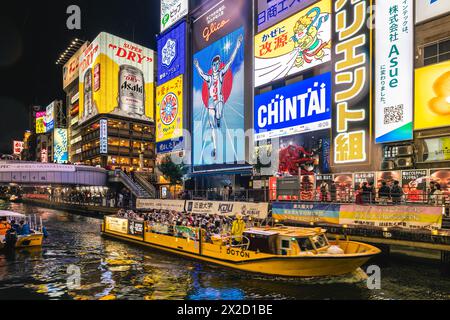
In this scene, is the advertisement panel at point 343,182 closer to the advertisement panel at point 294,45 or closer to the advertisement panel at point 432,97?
the advertisement panel at point 432,97

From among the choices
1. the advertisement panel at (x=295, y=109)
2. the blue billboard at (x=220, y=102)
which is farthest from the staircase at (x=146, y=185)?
the advertisement panel at (x=295, y=109)

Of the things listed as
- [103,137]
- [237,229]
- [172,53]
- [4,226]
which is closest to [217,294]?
[237,229]

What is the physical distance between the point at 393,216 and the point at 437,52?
48.7ft

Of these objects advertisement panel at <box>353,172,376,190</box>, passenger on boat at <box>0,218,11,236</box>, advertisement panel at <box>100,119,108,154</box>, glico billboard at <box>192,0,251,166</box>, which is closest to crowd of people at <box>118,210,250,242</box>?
passenger on boat at <box>0,218,11,236</box>

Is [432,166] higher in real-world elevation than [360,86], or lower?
lower

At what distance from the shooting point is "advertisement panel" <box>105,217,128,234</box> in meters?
29.2

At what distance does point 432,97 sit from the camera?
2639cm

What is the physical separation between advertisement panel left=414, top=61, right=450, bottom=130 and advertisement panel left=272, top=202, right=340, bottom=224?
35.7 feet

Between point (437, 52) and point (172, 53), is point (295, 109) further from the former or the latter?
point (172, 53)

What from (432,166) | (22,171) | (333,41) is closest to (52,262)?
(432,166)

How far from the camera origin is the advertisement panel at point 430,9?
26.4 m

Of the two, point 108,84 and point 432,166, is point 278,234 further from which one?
point 108,84
